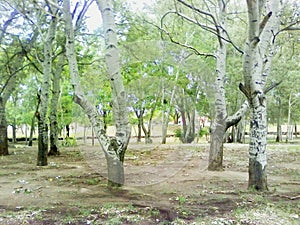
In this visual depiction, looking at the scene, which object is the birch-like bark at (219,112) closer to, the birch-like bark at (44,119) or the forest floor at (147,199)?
the forest floor at (147,199)

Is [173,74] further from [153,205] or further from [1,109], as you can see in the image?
[153,205]

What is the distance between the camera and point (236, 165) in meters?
9.77

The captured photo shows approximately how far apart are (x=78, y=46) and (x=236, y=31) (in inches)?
306

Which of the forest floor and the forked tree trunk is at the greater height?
the forked tree trunk

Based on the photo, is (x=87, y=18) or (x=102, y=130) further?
(x=87, y=18)

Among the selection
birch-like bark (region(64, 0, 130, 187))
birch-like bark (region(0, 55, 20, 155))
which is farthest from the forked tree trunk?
birch-like bark (region(64, 0, 130, 187))

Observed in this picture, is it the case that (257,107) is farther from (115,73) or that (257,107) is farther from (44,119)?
(44,119)

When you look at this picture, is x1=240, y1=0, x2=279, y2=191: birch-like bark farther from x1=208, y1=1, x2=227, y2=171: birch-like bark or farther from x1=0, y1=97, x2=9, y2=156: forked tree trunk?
x1=0, y1=97, x2=9, y2=156: forked tree trunk

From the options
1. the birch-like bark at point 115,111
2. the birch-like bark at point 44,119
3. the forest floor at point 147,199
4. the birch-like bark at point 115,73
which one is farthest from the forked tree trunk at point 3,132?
the birch-like bark at point 115,73

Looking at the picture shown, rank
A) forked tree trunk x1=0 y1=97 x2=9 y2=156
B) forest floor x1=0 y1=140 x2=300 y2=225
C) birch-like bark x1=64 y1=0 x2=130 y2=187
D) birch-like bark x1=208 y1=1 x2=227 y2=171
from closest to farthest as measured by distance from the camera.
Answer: forest floor x1=0 y1=140 x2=300 y2=225 → birch-like bark x1=64 y1=0 x2=130 y2=187 → birch-like bark x1=208 y1=1 x2=227 y2=171 → forked tree trunk x1=0 y1=97 x2=9 y2=156

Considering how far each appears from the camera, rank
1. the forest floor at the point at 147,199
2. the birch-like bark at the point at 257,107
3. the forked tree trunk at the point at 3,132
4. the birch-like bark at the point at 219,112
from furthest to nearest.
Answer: the forked tree trunk at the point at 3,132 < the birch-like bark at the point at 219,112 < the birch-like bark at the point at 257,107 < the forest floor at the point at 147,199

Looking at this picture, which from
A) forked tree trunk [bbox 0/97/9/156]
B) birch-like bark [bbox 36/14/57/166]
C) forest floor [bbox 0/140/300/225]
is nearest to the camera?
forest floor [bbox 0/140/300/225]

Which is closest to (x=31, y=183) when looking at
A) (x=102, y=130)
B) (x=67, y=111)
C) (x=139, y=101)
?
(x=102, y=130)

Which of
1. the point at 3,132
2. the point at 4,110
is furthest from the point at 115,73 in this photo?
the point at 3,132
